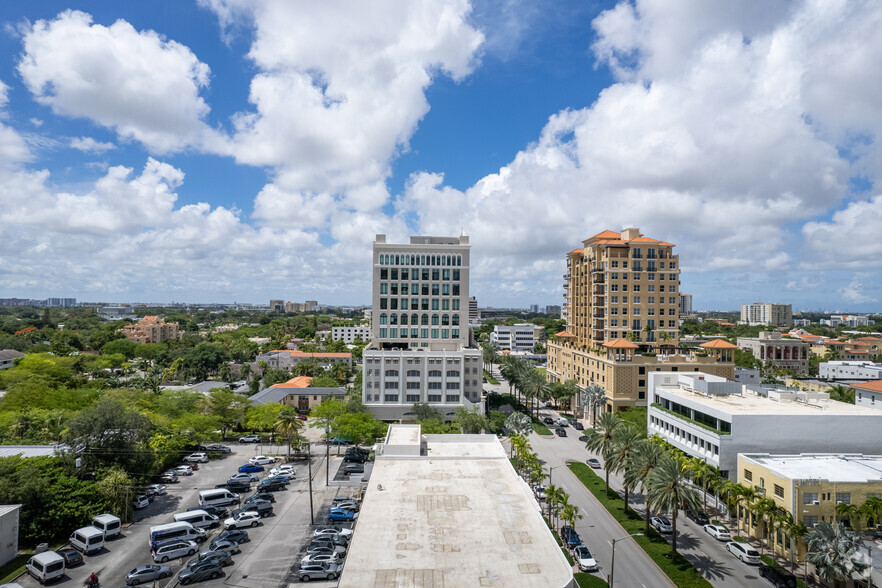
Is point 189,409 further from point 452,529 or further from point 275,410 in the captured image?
point 452,529

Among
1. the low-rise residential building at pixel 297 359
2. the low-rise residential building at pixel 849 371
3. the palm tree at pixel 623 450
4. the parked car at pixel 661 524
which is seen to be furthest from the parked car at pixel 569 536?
the low-rise residential building at pixel 849 371

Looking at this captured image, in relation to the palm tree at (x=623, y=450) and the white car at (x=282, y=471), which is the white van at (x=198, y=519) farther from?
the palm tree at (x=623, y=450)

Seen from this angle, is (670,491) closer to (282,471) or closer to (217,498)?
(282,471)

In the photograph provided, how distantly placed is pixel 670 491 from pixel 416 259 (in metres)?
70.5

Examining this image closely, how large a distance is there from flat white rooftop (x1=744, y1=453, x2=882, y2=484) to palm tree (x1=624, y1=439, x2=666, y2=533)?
10178mm

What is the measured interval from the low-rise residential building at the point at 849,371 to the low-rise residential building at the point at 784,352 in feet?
55.2

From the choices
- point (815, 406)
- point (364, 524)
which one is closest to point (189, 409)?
point (364, 524)

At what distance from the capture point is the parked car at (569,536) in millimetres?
43906

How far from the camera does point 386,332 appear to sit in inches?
4063

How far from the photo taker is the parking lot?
38688 mm

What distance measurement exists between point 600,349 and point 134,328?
178370 millimetres

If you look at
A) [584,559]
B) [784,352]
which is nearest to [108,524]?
[584,559]

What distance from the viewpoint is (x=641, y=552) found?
146 feet

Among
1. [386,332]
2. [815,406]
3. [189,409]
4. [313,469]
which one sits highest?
[386,332]
